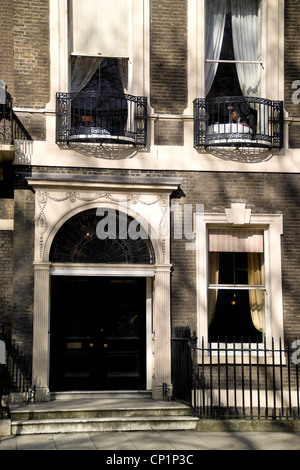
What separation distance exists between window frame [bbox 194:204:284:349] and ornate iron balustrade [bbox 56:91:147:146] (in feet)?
6.27

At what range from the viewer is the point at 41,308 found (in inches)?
485

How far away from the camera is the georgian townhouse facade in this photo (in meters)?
12.6

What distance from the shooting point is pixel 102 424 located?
11.0 metres

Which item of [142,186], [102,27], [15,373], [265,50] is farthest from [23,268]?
[265,50]

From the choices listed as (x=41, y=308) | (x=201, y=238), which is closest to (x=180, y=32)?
(x=201, y=238)

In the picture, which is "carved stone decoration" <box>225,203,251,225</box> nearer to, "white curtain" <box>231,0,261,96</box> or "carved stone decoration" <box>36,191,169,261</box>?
"carved stone decoration" <box>36,191,169,261</box>

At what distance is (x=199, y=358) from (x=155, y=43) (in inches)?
226

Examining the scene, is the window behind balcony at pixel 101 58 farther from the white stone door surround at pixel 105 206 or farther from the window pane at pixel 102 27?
the white stone door surround at pixel 105 206

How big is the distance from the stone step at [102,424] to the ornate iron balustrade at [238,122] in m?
4.90

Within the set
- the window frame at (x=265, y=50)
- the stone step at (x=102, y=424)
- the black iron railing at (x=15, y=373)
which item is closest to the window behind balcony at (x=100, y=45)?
the window frame at (x=265, y=50)

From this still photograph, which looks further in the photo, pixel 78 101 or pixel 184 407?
A: pixel 78 101

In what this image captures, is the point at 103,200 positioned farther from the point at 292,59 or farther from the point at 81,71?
the point at 292,59

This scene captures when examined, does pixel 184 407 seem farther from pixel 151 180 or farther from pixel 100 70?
pixel 100 70

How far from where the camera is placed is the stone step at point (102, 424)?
10.8 metres
